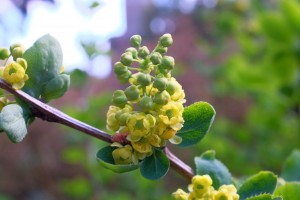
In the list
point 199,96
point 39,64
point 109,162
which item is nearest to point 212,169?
point 109,162

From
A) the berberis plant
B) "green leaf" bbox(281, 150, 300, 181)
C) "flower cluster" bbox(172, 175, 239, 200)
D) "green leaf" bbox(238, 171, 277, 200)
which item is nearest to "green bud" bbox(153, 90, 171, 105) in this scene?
the berberis plant

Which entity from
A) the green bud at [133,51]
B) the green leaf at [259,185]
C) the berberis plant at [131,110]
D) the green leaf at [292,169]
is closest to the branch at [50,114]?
the berberis plant at [131,110]

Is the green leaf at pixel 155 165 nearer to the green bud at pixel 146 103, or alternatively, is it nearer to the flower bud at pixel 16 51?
the green bud at pixel 146 103

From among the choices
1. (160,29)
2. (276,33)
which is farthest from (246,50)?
(160,29)

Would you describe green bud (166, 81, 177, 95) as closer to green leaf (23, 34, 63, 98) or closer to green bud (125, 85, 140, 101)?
green bud (125, 85, 140, 101)

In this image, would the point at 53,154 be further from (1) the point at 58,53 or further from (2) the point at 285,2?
(1) the point at 58,53

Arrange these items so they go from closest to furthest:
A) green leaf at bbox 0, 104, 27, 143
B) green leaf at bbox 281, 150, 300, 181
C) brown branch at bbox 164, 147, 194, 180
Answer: green leaf at bbox 0, 104, 27, 143, brown branch at bbox 164, 147, 194, 180, green leaf at bbox 281, 150, 300, 181

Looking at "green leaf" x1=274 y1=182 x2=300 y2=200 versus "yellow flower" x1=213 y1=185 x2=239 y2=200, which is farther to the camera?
"green leaf" x1=274 y1=182 x2=300 y2=200
